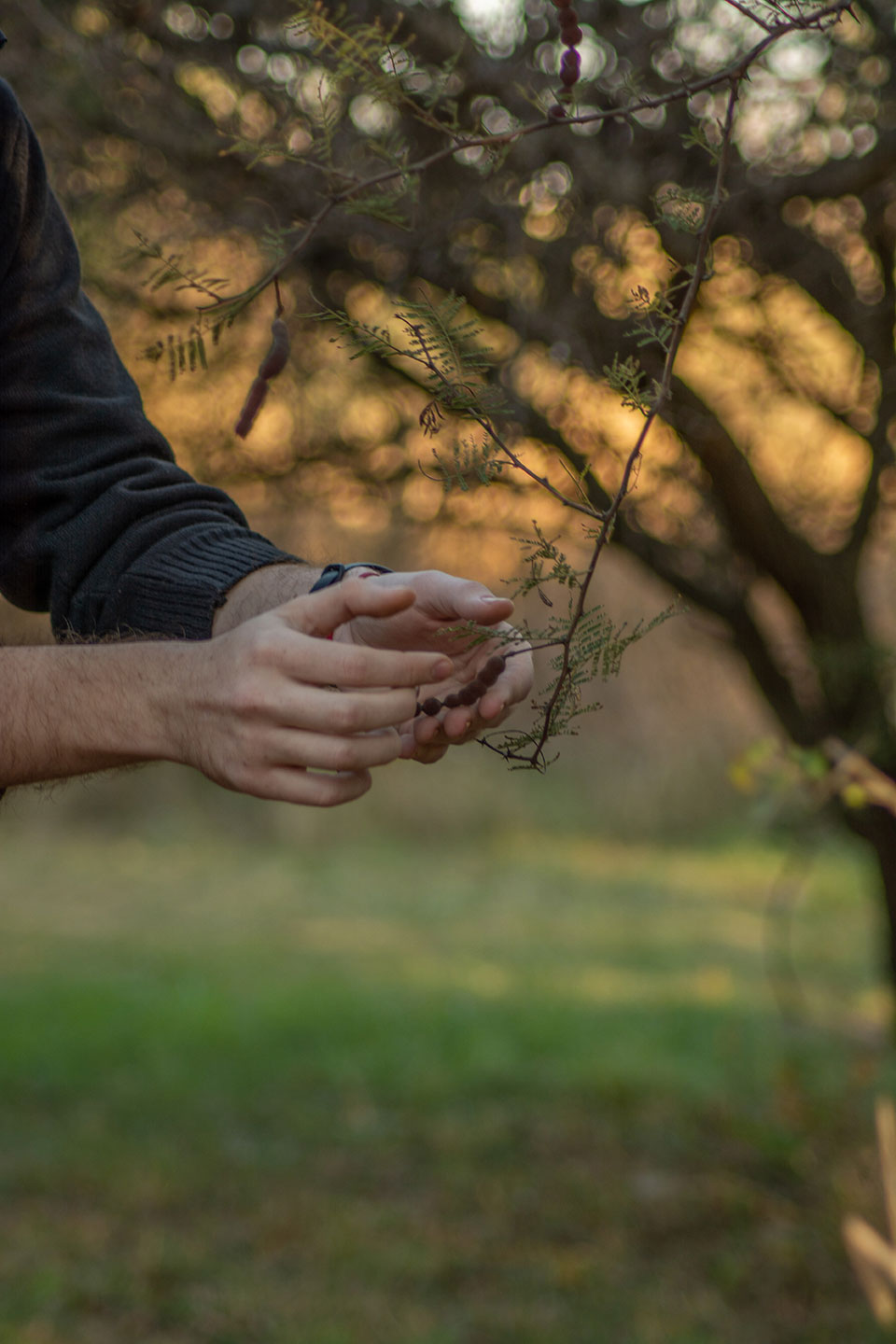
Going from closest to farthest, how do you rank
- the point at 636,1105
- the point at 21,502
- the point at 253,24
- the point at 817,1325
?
the point at 21,502 < the point at 253,24 < the point at 817,1325 < the point at 636,1105

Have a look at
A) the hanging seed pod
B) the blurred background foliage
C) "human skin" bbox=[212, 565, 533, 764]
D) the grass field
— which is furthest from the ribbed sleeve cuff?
the grass field

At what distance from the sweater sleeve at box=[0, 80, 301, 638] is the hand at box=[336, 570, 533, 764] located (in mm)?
259

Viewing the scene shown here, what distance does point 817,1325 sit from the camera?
2824mm

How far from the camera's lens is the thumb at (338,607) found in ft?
2.85

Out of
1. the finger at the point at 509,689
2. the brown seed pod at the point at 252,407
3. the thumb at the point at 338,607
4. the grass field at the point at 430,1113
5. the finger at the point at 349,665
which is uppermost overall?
the brown seed pod at the point at 252,407

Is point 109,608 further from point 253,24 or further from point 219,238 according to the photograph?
point 253,24

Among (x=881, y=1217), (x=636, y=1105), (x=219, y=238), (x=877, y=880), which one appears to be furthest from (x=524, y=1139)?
(x=219, y=238)

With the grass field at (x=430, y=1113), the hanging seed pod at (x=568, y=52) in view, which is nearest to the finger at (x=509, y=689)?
the hanging seed pod at (x=568, y=52)

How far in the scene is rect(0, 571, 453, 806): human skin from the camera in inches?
33.8

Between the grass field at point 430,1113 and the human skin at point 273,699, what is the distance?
5.51 ft

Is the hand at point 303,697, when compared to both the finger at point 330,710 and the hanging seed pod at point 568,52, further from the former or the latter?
the hanging seed pod at point 568,52

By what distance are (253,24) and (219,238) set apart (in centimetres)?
45

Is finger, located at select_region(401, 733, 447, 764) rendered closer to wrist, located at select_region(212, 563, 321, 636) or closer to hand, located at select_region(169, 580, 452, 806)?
hand, located at select_region(169, 580, 452, 806)

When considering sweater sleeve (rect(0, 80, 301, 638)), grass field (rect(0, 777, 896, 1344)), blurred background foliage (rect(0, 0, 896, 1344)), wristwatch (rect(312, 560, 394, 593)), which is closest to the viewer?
wristwatch (rect(312, 560, 394, 593))
